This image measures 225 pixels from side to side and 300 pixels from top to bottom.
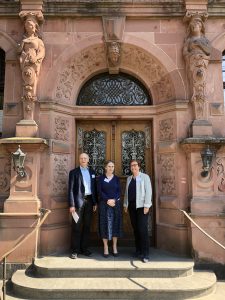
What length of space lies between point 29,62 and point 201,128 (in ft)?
12.2

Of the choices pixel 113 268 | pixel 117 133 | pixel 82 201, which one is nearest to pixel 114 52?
pixel 117 133

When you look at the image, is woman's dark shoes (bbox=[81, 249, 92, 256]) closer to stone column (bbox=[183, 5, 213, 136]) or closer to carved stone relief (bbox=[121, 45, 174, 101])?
stone column (bbox=[183, 5, 213, 136])

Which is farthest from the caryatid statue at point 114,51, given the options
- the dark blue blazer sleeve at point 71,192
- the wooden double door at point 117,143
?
the dark blue blazer sleeve at point 71,192

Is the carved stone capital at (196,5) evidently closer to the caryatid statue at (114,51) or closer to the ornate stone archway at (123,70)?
the ornate stone archway at (123,70)

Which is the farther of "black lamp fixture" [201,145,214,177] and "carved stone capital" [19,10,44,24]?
"carved stone capital" [19,10,44,24]

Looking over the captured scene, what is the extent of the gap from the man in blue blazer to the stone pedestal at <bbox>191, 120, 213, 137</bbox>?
221cm

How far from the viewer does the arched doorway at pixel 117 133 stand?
7.01m

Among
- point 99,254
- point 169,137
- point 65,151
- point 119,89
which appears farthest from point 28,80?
point 99,254

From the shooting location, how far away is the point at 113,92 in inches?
287

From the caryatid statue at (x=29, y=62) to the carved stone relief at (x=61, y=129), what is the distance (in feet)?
1.87

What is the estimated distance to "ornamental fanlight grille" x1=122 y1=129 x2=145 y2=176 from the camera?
7020 millimetres

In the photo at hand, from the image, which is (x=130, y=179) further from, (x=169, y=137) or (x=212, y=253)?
(x=212, y=253)

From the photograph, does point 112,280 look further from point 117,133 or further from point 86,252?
point 117,133

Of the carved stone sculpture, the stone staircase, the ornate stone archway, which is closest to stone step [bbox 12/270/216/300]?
the stone staircase
